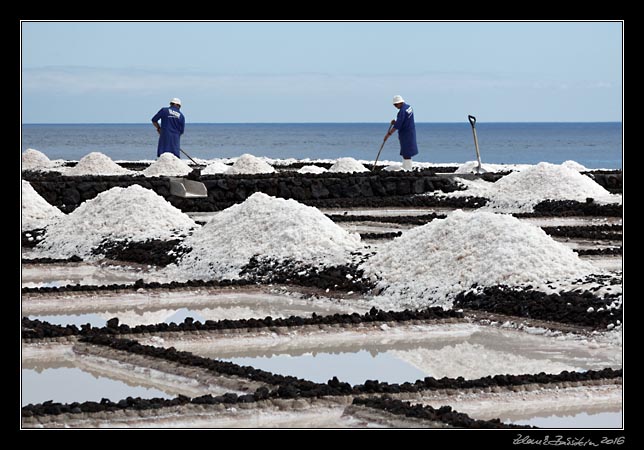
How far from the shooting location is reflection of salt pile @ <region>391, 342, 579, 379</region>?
752 centimetres

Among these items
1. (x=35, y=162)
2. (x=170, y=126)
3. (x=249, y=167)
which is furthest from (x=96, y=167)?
(x=35, y=162)

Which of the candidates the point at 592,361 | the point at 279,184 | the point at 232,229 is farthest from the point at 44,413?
the point at 279,184

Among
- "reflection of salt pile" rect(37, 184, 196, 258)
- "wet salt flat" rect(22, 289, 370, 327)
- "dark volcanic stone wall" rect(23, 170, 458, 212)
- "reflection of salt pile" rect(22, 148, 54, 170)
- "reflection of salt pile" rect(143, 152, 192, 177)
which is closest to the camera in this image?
"wet salt flat" rect(22, 289, 370, 327)

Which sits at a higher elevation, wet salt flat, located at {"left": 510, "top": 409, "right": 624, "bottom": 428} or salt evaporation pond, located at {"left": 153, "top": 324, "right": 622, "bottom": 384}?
salt evaporation pond, located at {"left": 153, "top": 324, "right": 622, "bottom": 384}

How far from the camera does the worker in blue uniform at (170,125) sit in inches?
963

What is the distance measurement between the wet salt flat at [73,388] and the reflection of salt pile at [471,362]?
1.61 m

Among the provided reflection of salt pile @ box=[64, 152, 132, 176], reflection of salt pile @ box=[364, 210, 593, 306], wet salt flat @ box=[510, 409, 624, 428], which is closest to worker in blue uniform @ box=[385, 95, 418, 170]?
reflection of salt pile @ box=[64, 152, 132, 176]

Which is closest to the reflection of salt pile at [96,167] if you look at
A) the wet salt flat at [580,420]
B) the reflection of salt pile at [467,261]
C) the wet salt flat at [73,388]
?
the reflection of salt pile at [467,261]

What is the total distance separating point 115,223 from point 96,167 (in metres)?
12.3

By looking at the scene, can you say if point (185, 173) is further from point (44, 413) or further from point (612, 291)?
point (44, 413)

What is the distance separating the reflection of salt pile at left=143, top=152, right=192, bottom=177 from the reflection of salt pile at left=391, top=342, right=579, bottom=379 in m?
16.0

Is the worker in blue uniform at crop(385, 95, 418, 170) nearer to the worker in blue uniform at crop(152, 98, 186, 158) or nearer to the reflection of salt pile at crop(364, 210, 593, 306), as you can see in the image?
the worker in blue uniform at crop(152, 98, 186, 158)

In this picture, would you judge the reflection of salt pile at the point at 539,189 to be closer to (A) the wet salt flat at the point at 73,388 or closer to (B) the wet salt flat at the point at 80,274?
(B) the wet salt flat at the point at 80,274

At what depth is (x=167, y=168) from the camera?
953 inches
